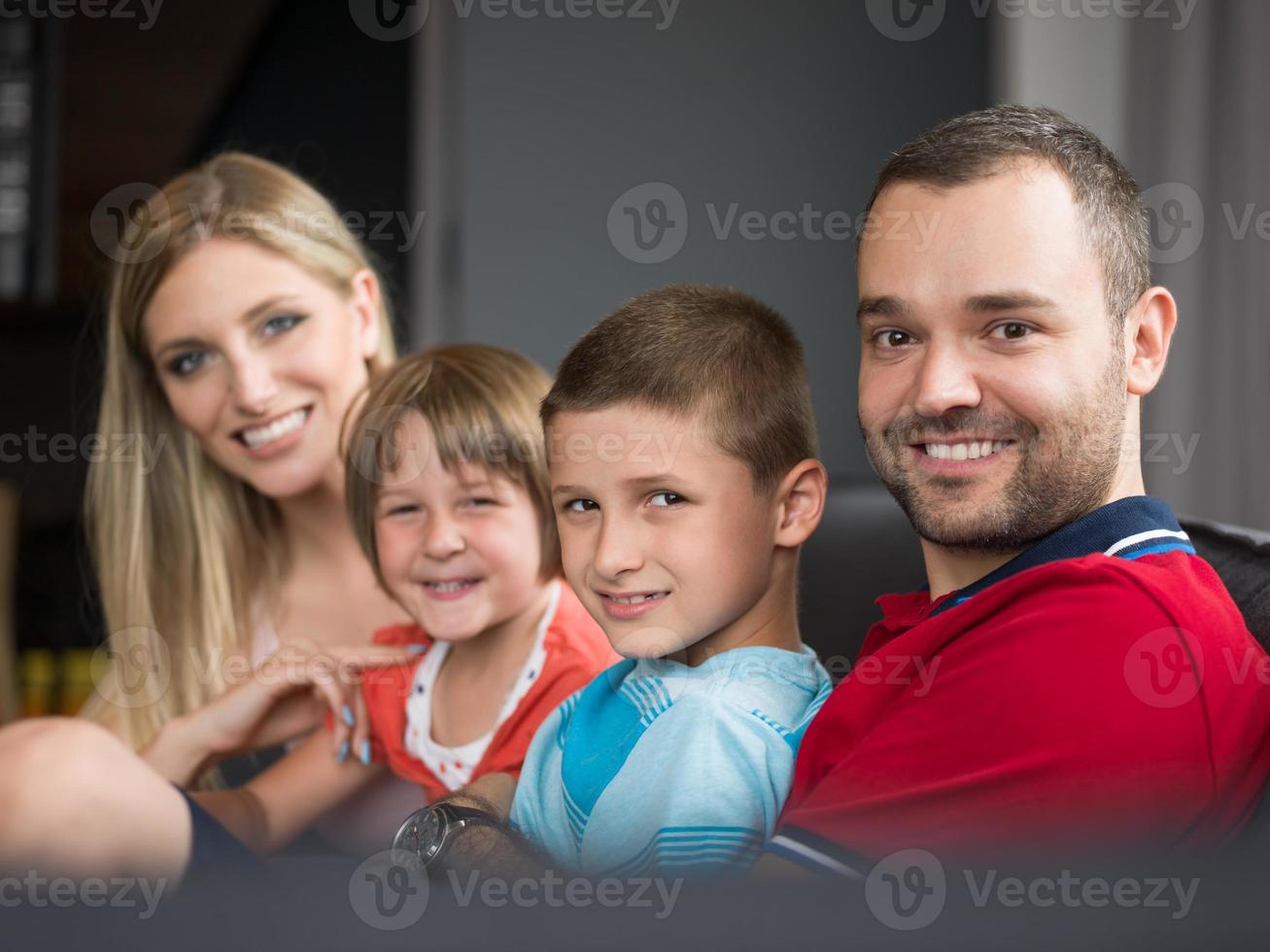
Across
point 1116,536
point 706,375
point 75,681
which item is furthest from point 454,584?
point 75,681

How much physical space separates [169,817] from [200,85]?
4.54 meters

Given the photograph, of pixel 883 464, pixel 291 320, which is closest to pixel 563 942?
pixel 883 464

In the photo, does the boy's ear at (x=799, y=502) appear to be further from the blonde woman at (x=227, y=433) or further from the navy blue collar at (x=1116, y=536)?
the blonde woman at (x=227, y=433)

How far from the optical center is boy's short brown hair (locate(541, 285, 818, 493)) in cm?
104

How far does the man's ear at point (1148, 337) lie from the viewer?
36.8 inches

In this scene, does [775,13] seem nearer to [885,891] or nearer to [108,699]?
[108,699]

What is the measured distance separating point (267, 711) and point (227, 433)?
0.37 meters

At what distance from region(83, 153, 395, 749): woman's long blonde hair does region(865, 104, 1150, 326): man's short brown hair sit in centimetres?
97

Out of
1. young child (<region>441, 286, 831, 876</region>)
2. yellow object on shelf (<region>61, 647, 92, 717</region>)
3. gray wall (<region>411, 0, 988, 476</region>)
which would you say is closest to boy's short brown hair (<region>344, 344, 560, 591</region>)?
young child (<region>441, 286, 831, 876</region>)

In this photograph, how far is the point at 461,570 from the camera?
1.32 metres

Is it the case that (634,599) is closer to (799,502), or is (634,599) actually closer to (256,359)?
(799,502)

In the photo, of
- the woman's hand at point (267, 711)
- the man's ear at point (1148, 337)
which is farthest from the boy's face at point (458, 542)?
the man's ear at point (1148, 337)

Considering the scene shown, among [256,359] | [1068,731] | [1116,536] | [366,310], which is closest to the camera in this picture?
[1068,731]

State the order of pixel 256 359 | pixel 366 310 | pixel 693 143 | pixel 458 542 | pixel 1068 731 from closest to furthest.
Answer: pixel 1068 731 < pixel 458 542 < pixel 256 359 < pixel 366 310 < pixel 693 143
